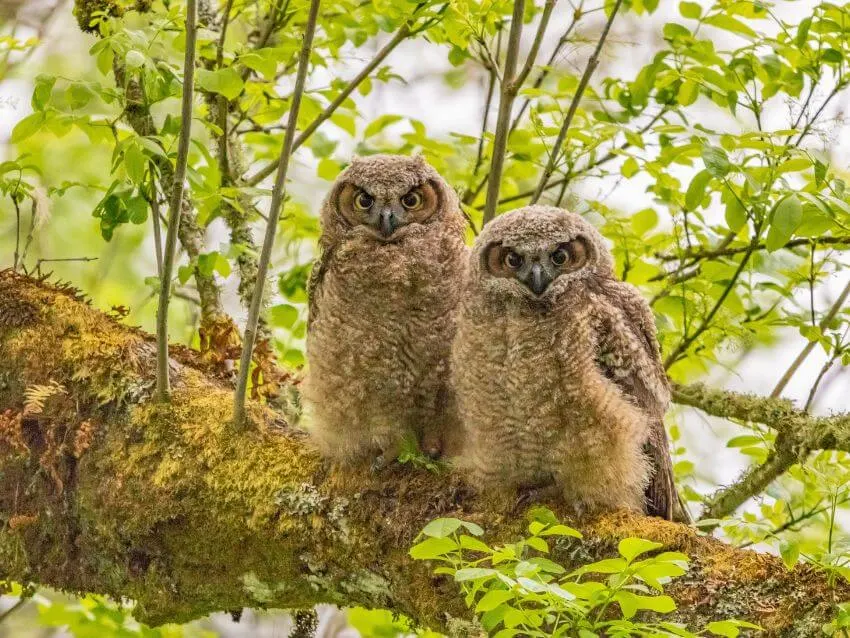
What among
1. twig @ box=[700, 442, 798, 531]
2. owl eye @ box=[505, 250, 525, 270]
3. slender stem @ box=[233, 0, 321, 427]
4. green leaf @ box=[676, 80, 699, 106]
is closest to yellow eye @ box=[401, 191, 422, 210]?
owl eye @ box=[505, 250, 525, 270]

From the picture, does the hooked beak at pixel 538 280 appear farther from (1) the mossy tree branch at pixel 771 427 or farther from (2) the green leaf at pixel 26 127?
(2) the green leaf at pixel 26 127

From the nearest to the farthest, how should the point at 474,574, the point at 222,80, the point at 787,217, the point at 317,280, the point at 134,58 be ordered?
the point at 474,574, the point at 787,217, the point at 134,58, the point at 222,80, the point at 317,280

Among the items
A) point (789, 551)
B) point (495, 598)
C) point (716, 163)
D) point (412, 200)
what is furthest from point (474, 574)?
point (412, 200)

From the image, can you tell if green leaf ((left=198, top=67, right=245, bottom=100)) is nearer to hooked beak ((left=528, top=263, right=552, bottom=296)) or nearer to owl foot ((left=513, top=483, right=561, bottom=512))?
hooked beak ((left=528, top=263, right=552, bottom=296))

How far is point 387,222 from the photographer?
135 inches

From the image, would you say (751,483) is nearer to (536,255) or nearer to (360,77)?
(536,255)

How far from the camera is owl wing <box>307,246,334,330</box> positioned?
3.54 metres

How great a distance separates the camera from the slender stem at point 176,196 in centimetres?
253

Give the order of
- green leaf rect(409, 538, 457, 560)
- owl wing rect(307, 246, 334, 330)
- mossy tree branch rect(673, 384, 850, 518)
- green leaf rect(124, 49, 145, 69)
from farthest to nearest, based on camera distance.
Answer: owl wing rect(307, 246, 334, 330) < mossy tree branch rect(673, 384, 850, 518) < green leaf rect(124, 49, 145, 69) < green leaf rect(409, 538, 457, 560)

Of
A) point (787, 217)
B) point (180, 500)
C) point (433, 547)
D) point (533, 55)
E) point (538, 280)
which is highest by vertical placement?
point (533, 55)

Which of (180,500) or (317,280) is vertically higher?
(317,280)

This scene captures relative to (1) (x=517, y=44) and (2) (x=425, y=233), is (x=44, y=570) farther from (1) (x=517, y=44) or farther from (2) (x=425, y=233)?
(1) (x=517, y=44)

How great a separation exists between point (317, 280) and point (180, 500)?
2.98ft

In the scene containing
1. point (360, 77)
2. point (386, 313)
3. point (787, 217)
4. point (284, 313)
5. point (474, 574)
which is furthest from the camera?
point (284, 313)
